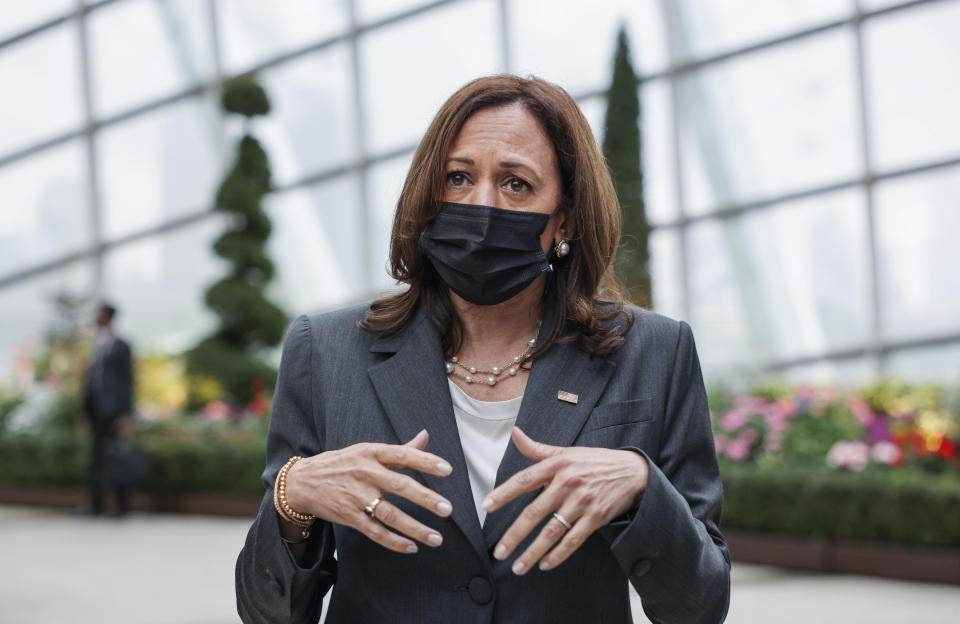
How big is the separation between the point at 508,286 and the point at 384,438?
30 centimetres

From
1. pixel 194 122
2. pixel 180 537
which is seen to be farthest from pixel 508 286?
pixel 194 122

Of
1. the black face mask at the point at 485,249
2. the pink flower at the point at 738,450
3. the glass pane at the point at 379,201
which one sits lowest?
the pink flower at the point at 738,450

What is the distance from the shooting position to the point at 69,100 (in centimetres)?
1444

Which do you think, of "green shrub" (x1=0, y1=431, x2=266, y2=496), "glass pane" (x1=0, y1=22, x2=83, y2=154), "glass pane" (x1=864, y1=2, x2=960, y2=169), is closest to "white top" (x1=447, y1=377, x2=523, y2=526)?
"green shrub" (x1=0, y1=431, x2=266, y2=496)

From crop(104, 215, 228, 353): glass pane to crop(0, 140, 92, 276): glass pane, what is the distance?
2.83 feet

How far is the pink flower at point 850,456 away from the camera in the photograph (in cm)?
668

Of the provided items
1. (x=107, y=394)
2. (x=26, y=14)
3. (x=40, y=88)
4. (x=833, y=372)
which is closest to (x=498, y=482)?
(x=107, y=394)

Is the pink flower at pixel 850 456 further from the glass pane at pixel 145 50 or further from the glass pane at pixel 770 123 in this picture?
the glass pane at pixel 145 50

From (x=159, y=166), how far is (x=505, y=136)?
13.2 meters

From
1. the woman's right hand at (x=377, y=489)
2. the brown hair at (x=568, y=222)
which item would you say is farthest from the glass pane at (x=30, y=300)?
the woman's right hand at (x=377, y=489)

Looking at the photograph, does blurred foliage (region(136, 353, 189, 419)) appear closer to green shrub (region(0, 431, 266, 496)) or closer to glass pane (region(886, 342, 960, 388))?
green shrub (region(0, 431, 266, 496))

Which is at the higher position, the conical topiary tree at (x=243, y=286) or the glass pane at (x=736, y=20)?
the glass pane at (x=736, y=20)

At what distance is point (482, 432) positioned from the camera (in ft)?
5.44

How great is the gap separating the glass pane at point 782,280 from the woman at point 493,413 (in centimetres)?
902
